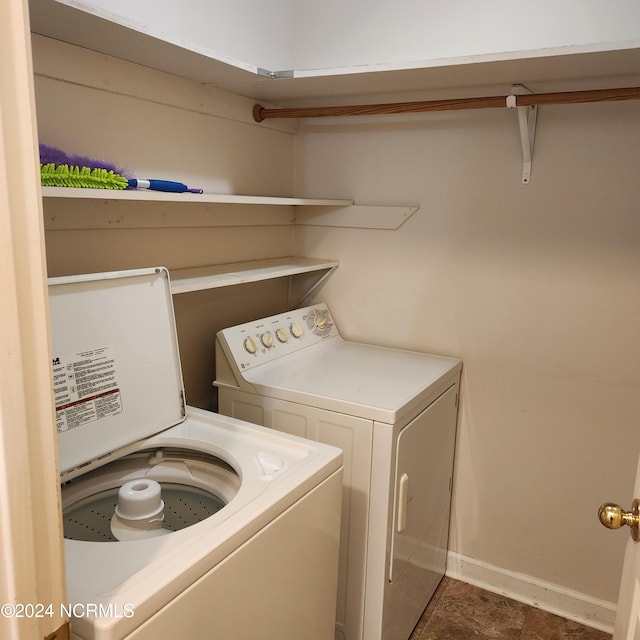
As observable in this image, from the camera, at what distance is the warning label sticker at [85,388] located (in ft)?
4.35

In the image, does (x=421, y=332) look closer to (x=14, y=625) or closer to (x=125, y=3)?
(x=125, y=3)

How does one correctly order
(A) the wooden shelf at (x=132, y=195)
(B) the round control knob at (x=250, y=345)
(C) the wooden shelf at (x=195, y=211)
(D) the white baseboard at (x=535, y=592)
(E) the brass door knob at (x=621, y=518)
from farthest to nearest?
(D) the white baseboard at (x=535, y=592)
(B) the round control knob at (x=250, y=345)
(C) the wooden shelf at (x=195, y=211)
(A) the wooden shelf at (x=132, y=195)
(E) the brass door knob at (x=621, y=518)

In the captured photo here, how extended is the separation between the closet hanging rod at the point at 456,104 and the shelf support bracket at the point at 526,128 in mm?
59

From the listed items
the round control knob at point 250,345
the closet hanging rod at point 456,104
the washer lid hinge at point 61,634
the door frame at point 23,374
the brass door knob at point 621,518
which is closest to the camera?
the door frame at point 23,374

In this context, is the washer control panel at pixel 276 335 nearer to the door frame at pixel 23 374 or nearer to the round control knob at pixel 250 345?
the round control knob at pixel 250 345

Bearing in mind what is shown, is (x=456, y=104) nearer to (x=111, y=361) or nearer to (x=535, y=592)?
(x=111, y=361)

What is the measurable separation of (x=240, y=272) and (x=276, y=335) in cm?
28

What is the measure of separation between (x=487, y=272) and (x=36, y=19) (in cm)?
162

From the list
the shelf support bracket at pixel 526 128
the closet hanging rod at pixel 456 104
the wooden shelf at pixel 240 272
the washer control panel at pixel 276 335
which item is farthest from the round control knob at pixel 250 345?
the shelf support bracket at pixel 526 128

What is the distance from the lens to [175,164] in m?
1.92

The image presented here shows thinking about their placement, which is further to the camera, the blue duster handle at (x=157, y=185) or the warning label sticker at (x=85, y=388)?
the blue duster handle at (x=157, y=185)

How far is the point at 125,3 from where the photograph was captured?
5.38 ft

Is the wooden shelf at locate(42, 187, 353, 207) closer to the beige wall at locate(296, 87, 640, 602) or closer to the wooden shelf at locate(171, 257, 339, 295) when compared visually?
the wooden shelf at locate(171, 257, 339, 295)

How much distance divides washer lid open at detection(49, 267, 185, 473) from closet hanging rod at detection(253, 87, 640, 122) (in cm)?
95
